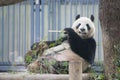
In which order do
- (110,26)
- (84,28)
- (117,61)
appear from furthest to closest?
(84,28)
(110,26)
(117,61)

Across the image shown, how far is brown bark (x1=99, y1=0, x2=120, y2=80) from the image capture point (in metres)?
6.44

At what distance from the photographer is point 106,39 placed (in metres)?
6.54

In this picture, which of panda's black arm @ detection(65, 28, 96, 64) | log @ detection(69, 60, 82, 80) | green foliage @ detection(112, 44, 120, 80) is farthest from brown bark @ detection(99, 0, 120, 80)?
log @ detection(69, 60, 82, 80)

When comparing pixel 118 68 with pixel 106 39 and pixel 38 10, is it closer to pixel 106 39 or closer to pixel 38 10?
pixel 106 39

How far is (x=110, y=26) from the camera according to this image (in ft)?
21.2

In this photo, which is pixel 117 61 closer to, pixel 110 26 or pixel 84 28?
pixel 110 26

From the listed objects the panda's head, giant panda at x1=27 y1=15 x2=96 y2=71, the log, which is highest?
the panda's head

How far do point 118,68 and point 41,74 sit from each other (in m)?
1.25

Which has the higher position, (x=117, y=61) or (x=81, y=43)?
(x=81, y=43)

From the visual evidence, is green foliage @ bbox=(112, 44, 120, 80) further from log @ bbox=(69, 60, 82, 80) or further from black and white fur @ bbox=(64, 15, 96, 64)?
log @ bbox=(69, 60, 82, 80)

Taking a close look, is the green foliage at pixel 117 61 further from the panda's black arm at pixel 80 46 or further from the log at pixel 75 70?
the log at pixel 75 70

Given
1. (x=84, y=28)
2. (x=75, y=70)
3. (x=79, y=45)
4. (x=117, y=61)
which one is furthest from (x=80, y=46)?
(x=75, y=70)

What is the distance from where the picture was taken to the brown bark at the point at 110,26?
21.1ft

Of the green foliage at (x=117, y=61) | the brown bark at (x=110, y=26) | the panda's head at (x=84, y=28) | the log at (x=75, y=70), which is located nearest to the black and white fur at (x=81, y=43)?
the panda's head at (x=84, y=28)
